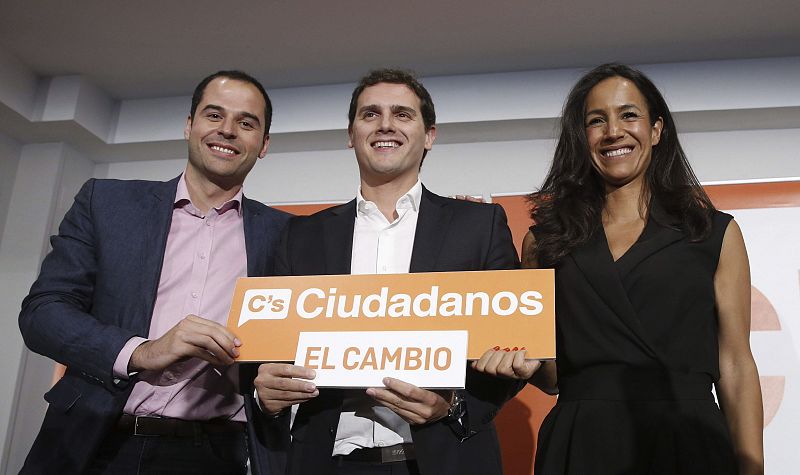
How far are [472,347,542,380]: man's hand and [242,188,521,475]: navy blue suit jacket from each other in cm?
21

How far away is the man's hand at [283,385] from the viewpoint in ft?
4.89

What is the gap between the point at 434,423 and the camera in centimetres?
157

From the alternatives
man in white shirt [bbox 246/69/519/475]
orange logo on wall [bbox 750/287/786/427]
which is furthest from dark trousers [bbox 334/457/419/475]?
orange logo on wall [bbox 750/287/786/427]

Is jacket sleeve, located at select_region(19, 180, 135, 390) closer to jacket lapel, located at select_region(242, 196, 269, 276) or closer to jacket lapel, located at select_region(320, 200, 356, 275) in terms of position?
jacket lapel, located at select_region(242, 196, 269, 276)

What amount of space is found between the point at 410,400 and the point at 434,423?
15 centimetres

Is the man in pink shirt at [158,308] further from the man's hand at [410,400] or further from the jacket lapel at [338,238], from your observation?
the man's hand at [410,400]

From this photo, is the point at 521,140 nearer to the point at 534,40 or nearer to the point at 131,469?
the point at 534,40

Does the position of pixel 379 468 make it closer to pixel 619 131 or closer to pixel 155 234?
pixel 155 234

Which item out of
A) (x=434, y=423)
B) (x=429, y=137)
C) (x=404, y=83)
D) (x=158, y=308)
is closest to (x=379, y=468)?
(x=434, y=423)

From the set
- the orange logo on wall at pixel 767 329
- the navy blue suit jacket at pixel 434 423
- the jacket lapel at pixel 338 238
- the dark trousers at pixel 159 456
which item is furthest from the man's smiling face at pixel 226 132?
the orange logo on wall at pixel 767 329

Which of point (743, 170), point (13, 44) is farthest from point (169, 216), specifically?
point (743, 170)

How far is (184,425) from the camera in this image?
73.1 inches

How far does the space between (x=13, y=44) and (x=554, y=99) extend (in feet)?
10.7

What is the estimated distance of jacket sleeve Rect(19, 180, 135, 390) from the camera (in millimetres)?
1737
